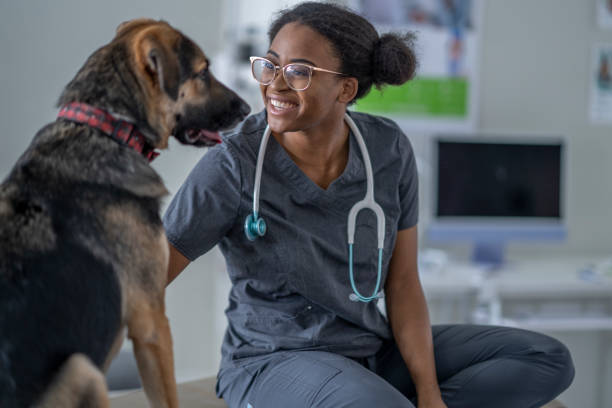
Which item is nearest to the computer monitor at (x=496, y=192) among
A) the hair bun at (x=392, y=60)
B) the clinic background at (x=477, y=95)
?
the clinic background at (x=477, y=95)

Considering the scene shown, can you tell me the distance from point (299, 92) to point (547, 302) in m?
1.63

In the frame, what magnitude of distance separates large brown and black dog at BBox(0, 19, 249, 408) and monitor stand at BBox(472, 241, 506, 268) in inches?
65.6

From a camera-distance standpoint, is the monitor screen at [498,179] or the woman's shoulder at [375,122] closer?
the woman's shoulder at [375,122]

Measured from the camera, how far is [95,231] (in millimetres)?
Result: 923

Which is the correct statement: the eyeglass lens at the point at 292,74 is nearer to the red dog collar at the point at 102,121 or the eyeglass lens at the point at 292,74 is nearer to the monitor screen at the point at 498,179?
the red dog collar at the point at 102,121

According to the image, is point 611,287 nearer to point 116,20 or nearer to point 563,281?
point 563,281

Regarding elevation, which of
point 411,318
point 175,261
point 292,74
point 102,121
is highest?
point 292,74

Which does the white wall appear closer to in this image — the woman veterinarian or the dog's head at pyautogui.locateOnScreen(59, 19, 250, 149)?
the woman veterinarian

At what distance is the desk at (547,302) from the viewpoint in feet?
7.14

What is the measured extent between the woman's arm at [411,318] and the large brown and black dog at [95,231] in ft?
1.84

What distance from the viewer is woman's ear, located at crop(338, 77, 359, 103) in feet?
4.48

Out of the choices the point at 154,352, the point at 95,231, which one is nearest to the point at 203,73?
the point at 95,231

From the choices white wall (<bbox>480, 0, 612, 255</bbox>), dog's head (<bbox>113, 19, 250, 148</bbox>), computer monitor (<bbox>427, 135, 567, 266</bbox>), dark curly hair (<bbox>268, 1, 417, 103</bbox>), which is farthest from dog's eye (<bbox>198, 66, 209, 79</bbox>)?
white wall (<bbox>480, 0, 612, 255</bbox>)

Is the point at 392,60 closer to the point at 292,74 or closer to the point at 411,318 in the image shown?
the point at 292,74
